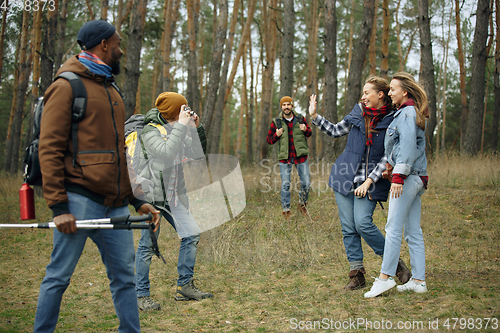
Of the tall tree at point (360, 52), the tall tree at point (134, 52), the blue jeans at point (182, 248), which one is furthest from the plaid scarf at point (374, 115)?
the tall tree at point (134, 52)

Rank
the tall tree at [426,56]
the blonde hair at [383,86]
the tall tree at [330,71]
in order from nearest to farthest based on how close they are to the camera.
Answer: the blonde hair at [383,86] < the tall tree at [330,71] < the tall tree at [426,56]

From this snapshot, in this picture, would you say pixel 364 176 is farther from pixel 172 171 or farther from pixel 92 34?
pixel 92 34

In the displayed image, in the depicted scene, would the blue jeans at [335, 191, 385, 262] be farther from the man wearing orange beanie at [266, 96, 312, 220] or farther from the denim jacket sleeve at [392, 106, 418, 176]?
the man wearing orange beanie at [266, 96, 312, 220]

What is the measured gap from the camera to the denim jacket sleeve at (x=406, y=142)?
3.40 meters

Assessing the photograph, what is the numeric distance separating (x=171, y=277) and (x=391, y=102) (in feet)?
11.0

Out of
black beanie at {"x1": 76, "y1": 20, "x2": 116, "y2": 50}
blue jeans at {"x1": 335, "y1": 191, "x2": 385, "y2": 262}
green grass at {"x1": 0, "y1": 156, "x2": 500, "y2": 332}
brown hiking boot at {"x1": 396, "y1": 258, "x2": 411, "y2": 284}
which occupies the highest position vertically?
black beanie at {"x1": 76, "y1": 20, "x2": 116, "y2": 50}

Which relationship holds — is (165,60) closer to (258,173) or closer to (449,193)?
(258,173)

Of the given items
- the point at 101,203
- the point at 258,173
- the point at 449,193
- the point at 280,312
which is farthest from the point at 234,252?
the point at 449,193

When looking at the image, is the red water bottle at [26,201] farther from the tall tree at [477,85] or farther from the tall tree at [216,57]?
the tall tree at [477,85]

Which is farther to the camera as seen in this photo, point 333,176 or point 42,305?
point 333,176

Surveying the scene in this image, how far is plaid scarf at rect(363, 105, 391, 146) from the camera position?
382 centimetres

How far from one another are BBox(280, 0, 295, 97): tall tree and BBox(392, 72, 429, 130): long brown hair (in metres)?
8.01

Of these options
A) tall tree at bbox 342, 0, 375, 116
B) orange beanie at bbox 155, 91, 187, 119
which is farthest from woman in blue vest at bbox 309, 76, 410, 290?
tall tree at bbox 342, 0, 375, 116

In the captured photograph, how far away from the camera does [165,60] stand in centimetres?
1220
